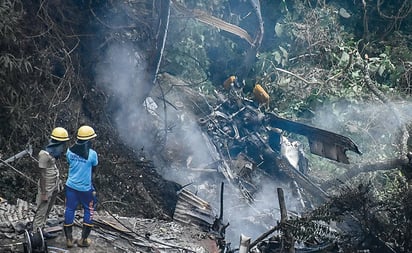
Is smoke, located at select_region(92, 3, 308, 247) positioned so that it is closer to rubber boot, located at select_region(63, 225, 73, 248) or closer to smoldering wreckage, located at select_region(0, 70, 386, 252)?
smoldering wreckage, located at select_region(0, 70, 386, 252)

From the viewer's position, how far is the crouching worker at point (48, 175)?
577 centimetres

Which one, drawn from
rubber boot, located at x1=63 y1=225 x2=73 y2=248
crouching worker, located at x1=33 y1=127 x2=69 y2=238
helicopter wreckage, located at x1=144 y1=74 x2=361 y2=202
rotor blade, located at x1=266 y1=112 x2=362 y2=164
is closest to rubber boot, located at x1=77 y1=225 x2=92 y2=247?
rubber boot, located at x1=63 y1=225 x2=73 y2=248

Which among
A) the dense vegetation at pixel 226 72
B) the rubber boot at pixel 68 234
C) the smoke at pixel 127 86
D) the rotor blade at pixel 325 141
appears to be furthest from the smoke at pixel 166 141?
the rubber boot at pixel 68 234

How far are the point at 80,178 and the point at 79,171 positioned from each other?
0.09 m

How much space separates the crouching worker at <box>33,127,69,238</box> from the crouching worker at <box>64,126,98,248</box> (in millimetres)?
152

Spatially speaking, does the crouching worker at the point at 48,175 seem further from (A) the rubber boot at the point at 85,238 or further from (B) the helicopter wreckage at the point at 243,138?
(B) the helicopter wreckage at the point at 243,138

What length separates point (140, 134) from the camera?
10.7 meters

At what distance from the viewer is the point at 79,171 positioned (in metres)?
5.97

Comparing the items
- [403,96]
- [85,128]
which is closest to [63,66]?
[85,128]

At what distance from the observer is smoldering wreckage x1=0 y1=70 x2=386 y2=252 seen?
6.97 meters

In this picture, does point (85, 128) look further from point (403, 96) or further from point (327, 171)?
point (403, 96)

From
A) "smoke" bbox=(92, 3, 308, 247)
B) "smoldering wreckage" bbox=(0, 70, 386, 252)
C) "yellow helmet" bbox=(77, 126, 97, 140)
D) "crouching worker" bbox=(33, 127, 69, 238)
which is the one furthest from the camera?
"smoke" bbox=(92, 3, 308, 247)

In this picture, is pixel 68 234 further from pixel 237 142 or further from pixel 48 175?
pixel 237 142

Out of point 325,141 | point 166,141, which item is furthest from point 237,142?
point 325,141
